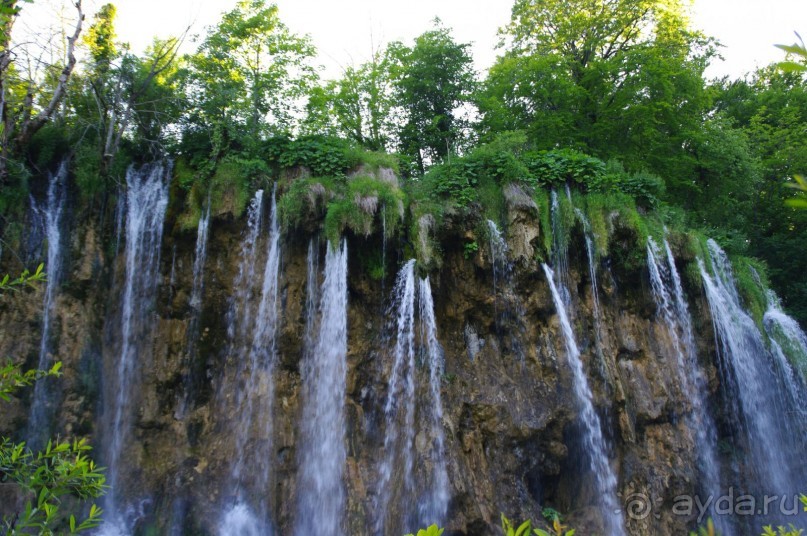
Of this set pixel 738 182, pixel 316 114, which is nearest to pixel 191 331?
pixel 316 114

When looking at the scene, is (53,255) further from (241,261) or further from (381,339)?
(381,339)

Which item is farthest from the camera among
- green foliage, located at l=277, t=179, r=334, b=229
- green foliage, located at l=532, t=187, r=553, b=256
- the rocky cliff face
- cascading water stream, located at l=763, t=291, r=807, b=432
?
cascading water stream, located at l=763, t=291, r=807, b=432

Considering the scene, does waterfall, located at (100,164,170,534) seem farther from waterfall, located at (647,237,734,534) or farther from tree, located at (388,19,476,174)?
waterfall, located at (647,237,734,534)

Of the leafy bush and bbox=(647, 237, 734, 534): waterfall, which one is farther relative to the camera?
the leafy bush

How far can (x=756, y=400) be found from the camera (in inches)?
414

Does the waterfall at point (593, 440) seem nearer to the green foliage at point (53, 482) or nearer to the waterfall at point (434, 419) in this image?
the waterfall at point (434, 419)

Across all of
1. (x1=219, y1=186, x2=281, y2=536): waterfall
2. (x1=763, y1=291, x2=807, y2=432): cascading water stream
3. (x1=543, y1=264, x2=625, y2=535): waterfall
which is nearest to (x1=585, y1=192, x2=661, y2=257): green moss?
(x1=543, y1=264, x2=625, y2=535): waterfall

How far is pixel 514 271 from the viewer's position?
968 centimetres

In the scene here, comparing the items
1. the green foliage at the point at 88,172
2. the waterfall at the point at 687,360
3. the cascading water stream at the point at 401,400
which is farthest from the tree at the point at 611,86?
the green foliage at the point at 88,172

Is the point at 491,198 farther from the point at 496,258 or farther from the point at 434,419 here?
the point at 434,419

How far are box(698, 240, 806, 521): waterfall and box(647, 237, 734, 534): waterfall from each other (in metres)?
0.60

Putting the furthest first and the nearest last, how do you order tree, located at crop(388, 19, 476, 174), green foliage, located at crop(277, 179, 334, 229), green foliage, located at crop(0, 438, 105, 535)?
tree, located at crop(388, 19, 476, 174), green foliage, located at crop(277, 179, 334, 229), green foliage, located at crop(0, 438, 105, 535)

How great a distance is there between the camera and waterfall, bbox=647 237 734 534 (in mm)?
9625

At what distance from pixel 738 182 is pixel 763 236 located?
226cm
